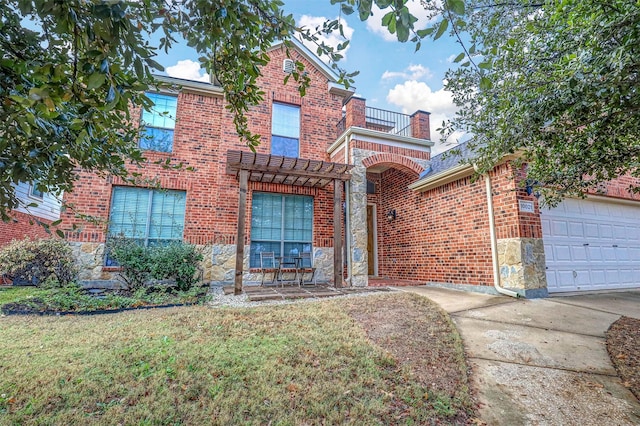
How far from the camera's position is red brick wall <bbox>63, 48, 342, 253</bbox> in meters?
6.99

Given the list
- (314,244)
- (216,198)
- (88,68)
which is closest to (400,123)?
(314,244)

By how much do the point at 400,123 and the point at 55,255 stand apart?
951 centimetres

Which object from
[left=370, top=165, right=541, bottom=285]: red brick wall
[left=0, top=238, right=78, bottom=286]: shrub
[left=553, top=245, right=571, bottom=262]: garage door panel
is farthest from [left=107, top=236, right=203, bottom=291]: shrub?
[left=553, top=245, right=571, bottom=262]: garage door panel

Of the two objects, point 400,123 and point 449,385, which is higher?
point 400,123

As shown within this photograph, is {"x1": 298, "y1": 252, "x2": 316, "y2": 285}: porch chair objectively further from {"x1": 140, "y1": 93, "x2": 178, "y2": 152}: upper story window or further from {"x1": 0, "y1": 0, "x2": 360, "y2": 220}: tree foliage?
{"x1": 0, "y1": 0, "x2": 360, "y2": 220}: tree foliage

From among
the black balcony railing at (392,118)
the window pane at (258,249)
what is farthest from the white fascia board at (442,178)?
the window pane at (258,249)

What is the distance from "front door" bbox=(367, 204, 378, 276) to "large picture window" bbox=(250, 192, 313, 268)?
290cm

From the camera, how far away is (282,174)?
671 cm

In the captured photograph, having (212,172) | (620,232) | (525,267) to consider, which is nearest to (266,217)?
(212,172)

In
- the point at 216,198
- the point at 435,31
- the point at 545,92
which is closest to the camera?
the point at 435,31

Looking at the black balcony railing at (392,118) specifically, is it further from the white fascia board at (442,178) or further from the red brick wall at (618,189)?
the red brick wall at (618,189)

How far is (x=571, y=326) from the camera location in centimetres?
385

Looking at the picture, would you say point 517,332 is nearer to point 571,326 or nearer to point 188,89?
point 571,326

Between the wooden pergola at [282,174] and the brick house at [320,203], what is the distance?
3cm
